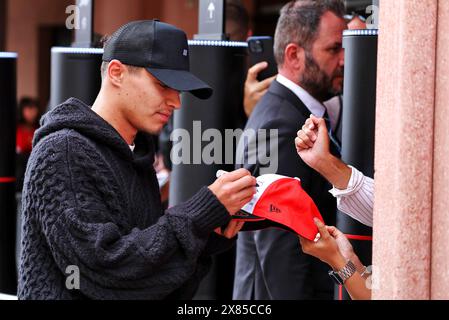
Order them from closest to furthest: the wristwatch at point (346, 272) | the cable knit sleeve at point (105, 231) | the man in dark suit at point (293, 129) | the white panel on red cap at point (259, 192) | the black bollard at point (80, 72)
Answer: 1. the cable knit sleeve at point (105, 231)
2. the white panel on red cap at point (259, 192)
3. the wristwatch at point (346, 272)
4. the man in dark suit at point (293, 129)
5. the black bollard at point (80, 72)

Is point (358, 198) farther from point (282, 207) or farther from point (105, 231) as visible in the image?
point (105, 231)

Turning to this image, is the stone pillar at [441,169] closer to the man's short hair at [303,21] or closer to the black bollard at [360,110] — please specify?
the black bollard at [360,110]

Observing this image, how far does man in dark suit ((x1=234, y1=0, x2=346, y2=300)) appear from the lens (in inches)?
140

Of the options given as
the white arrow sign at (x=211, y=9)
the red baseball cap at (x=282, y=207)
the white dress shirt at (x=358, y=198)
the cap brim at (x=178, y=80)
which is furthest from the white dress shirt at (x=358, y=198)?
the white arrow sign at (x=211, y=9)

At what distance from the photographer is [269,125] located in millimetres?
3594

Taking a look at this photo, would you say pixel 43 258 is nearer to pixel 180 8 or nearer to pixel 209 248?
pixel 209 248

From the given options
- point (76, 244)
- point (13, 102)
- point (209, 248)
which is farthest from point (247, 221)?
point (13, 102)

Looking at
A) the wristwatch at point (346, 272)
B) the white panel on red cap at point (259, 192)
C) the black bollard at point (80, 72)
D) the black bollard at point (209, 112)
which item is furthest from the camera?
the black bollard at point (80, 72)

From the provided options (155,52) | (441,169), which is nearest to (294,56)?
(155,52)

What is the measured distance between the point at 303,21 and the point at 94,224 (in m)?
1.86

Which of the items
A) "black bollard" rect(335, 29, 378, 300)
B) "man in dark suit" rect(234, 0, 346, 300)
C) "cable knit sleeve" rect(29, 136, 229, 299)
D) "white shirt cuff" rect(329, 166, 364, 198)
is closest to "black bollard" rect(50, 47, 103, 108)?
"man in dark suit" rect(234, 0, 346, 300)

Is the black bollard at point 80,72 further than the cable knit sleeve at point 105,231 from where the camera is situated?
Yes

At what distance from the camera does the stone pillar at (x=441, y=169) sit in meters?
2.11

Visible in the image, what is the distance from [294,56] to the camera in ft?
12.6
